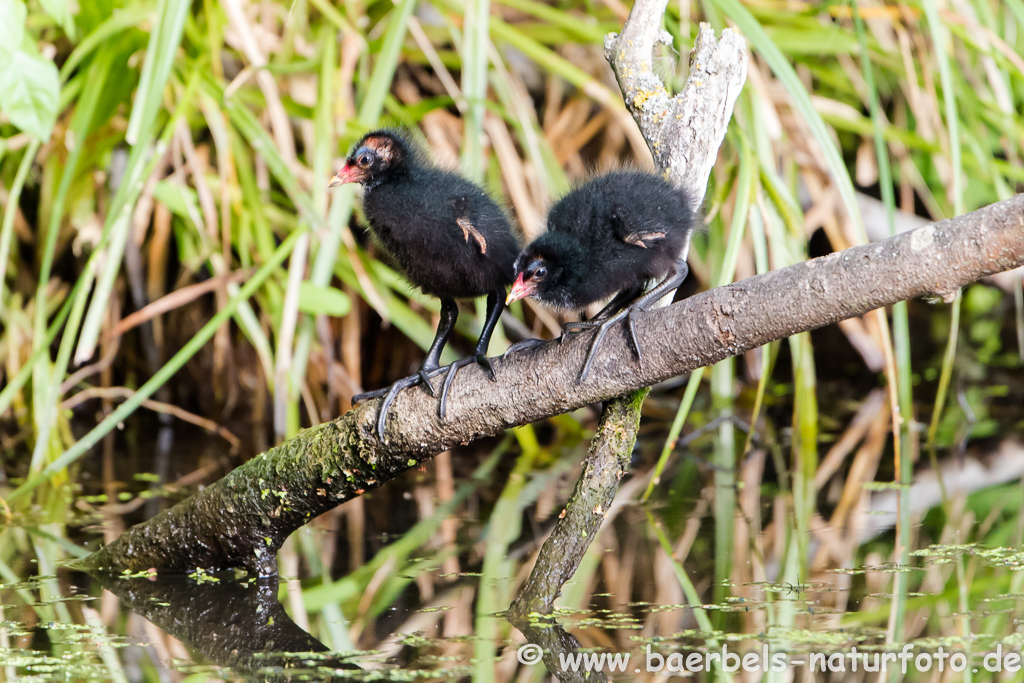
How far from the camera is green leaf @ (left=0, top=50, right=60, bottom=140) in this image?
153 centimetres

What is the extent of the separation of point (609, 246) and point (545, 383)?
0.82ft

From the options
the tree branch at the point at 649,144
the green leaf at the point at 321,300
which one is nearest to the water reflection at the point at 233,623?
the tree branch at the point at 649,144

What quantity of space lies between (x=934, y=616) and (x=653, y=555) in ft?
2.04

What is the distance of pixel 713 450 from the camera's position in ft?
10.4

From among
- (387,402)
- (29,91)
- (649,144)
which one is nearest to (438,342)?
(387,402)

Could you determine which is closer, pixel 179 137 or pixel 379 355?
pixel 179 137

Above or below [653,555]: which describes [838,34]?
above

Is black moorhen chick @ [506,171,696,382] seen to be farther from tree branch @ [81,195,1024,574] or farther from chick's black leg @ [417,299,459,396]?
chick's black leg @ [417,299,459,396]

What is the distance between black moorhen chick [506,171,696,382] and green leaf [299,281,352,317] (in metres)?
1.27

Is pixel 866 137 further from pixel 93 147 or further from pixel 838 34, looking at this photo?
pixel 93 147

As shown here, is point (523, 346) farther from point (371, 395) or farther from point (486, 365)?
point (371, 395)

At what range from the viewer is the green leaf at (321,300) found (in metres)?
2.80

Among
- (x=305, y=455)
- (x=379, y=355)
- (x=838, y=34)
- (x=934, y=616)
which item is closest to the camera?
(x=934, y=616)

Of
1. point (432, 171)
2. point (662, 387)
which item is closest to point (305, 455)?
point (432, 171)
